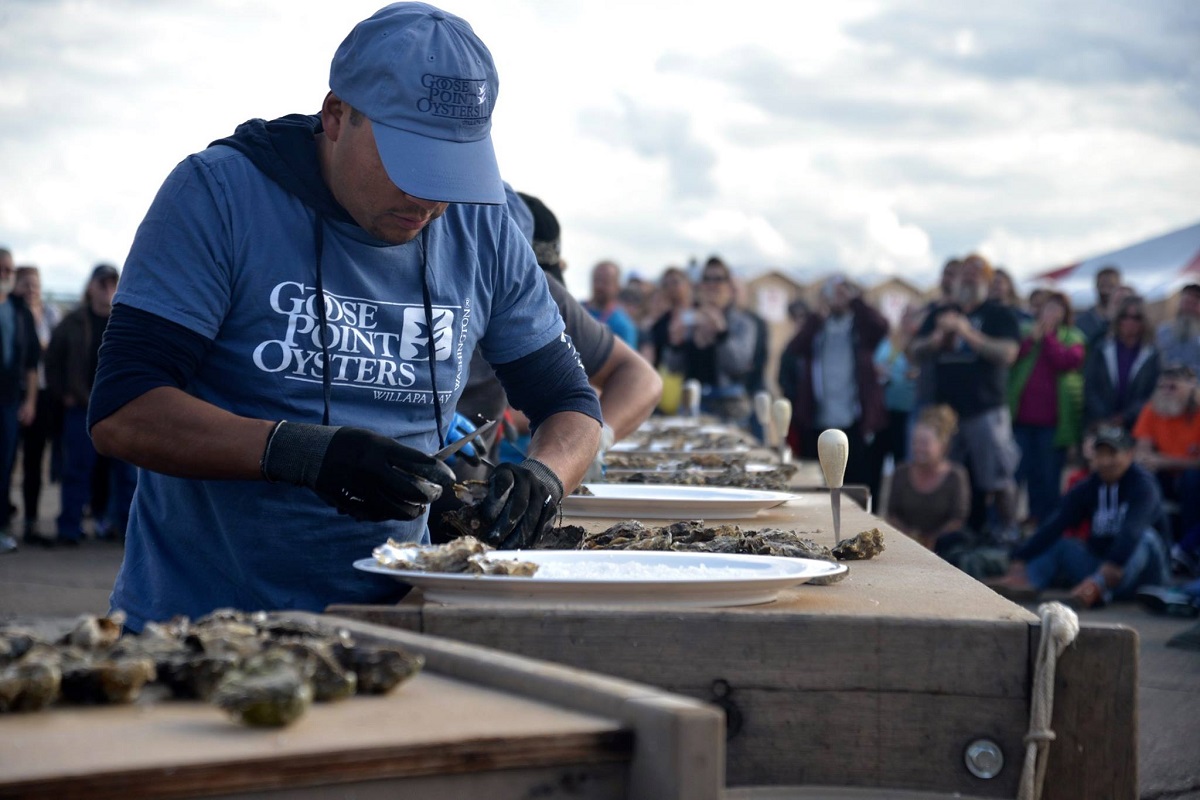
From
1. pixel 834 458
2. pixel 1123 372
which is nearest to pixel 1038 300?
pixel 1123 372

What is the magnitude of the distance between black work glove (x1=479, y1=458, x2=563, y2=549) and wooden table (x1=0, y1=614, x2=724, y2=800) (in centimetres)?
90

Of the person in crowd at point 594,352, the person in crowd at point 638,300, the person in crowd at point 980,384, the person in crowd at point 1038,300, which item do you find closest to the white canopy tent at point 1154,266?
the person in crowd at point 1038,300

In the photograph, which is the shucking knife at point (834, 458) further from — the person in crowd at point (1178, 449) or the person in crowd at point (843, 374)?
the person in crowd at point (843, 374)

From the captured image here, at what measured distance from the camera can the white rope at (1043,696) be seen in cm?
164

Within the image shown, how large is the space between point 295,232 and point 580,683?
49.3 inches

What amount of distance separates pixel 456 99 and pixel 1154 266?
629 inches

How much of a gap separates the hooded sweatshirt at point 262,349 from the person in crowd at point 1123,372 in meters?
8.61

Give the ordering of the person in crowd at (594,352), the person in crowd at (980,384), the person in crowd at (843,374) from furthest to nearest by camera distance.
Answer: the person in crowd at (843,374) < the person in crowd at (980,384) < the person in crowd at (594,352)

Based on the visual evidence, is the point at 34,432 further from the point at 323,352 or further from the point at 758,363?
the point at 323,352

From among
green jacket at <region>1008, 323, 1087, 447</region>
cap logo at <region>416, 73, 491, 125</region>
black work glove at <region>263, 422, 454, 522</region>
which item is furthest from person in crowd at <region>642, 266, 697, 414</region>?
black work glove at <region>263, 422, 454, 522</region>

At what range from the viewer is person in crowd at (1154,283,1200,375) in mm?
10055

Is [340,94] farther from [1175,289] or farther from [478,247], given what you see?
[1175,289]

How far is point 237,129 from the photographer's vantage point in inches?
97.0

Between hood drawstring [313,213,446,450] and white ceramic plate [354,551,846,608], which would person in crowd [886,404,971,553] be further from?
white ceramic plate [354,551,846,608]
